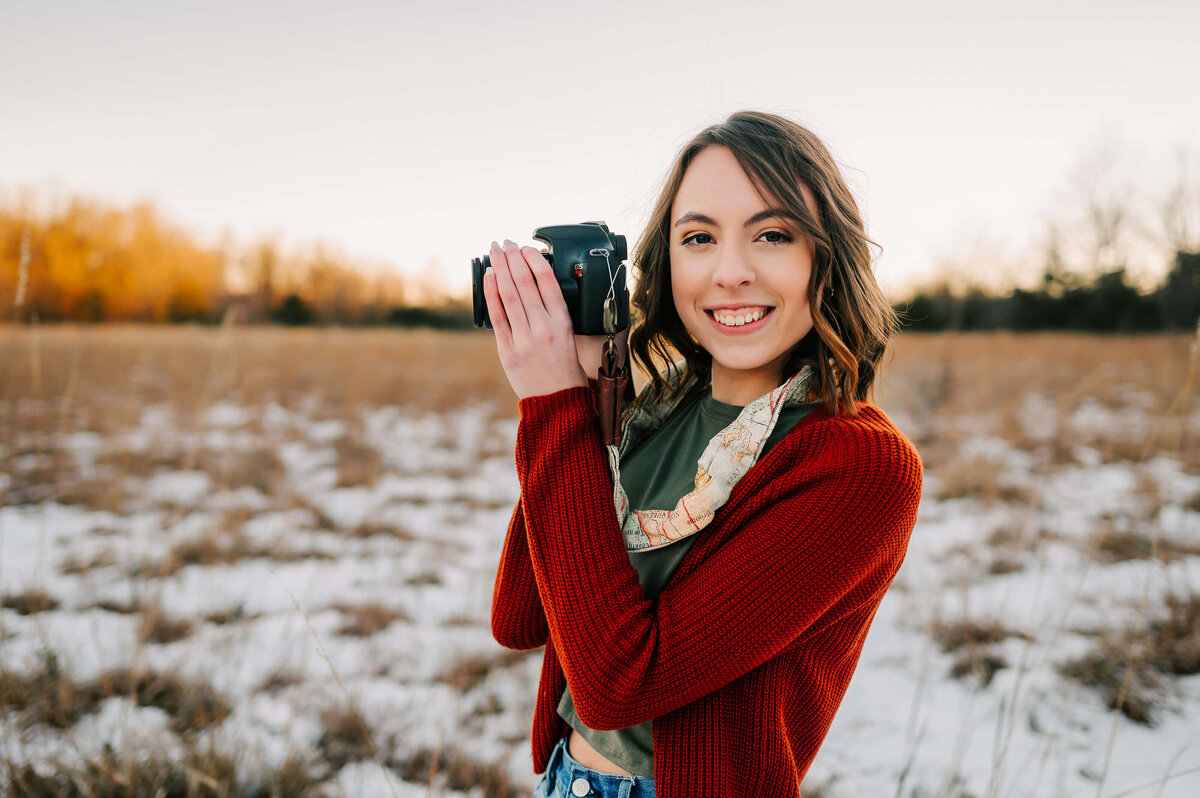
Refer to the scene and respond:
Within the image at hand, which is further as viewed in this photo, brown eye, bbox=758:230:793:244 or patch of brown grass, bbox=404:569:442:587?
patch of brown grass, bbox=404:569:442:587

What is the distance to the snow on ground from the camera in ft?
6.98

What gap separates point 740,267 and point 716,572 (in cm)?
40

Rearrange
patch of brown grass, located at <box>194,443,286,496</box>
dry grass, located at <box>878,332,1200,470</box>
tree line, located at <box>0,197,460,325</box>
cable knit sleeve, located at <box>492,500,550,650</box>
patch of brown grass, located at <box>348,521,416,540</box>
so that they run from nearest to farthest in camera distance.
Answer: cable knit sleeve, located at <box>492,500,550,650</box> < patch of brown grass, located at <box>348,521,416,540</box> < patch of brown grass, located at <box>194,443,286,496</box> < dry grass, located at <box>878,332,1200,470</box> < tree line, located at <box>0,197,460,325</box>

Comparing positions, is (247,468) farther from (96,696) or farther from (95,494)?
(96,696)

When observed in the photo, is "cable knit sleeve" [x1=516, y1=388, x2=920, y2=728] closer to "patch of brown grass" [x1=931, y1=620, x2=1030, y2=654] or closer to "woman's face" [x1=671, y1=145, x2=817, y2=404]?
"woman's face" [x1=671, y1=145, x2=817, y2=404]

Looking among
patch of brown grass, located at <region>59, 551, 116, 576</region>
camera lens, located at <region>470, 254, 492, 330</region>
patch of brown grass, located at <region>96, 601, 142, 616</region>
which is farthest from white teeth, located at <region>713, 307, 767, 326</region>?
patch of brown grass, located at <region>59, 551, 116, 576</region>

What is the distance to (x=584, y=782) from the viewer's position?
38.7 inches

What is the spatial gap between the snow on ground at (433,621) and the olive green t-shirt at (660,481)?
534 mm

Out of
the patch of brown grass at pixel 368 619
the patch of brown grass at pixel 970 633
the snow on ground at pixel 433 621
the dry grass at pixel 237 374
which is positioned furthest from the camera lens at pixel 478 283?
the dry grass at pixel 237 374

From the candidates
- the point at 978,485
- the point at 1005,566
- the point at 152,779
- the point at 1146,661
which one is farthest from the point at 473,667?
the point at 978,485

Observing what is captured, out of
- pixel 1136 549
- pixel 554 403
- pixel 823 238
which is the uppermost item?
pixel 823 238

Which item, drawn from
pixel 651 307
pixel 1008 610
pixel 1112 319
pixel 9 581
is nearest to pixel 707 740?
pixel 651 307

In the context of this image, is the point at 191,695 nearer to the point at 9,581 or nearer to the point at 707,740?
the point at 9,581

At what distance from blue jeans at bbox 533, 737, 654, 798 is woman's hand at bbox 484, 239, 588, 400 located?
58 centimetres
